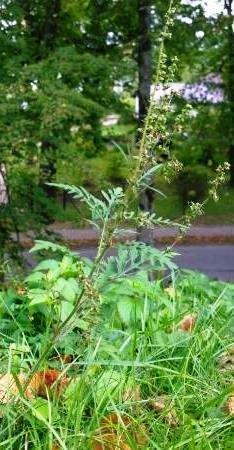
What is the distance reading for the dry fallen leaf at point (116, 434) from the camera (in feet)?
7.04

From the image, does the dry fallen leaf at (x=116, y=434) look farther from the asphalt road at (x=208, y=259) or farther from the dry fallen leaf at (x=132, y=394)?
the asphalt road at (x=208, y=259)

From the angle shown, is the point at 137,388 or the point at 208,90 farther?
the point at 208,90

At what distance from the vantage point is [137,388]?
7.96ft

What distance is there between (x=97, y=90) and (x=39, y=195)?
5.95 ft

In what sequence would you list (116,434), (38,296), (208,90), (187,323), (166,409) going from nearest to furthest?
(116,434)
(166,409)
(38,296)
(187,323)
(208,90)

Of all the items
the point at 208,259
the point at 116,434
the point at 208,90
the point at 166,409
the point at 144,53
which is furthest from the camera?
the point at 208,90

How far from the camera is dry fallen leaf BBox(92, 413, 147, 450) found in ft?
7.04

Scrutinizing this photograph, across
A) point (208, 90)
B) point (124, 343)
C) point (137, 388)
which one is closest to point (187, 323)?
point (124, 343)

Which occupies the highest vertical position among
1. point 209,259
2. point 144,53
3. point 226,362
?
point 144,53

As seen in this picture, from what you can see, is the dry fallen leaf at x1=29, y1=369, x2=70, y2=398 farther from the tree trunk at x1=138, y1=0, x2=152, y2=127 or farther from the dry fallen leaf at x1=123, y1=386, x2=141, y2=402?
the tree trunk at x1=138, y1=0, x2=152, y2=127

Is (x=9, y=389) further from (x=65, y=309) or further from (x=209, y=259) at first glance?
(x=209, y=259)

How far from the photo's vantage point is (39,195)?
7.95 meters

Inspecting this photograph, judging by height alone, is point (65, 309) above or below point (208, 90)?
below

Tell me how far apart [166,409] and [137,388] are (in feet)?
0.44
